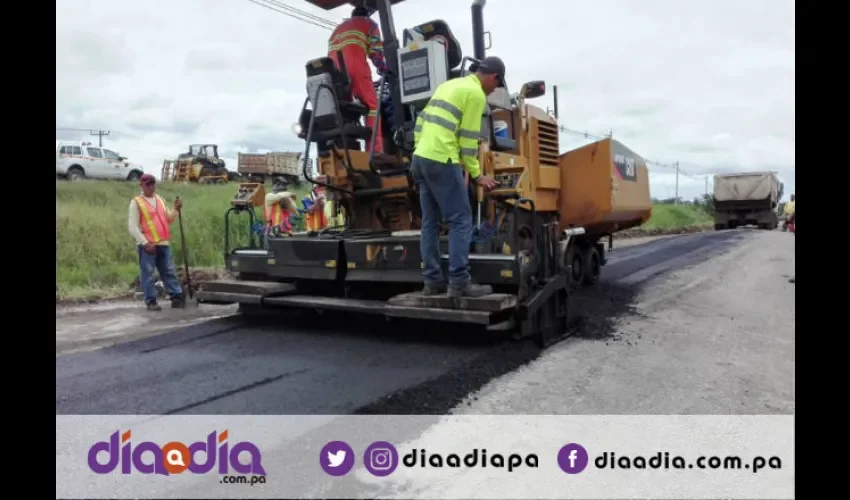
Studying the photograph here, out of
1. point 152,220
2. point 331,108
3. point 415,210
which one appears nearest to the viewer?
point 331,108

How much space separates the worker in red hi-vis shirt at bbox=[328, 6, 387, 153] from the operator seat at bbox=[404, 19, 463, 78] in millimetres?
399

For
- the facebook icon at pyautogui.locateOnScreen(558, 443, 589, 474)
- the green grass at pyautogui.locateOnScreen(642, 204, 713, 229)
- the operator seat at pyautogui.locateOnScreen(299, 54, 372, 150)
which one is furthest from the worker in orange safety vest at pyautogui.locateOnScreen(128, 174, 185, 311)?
the green grass at pyautogui.locateOnScreen(642, 204, 713, 229)

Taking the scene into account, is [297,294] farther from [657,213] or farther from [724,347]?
[657,213]

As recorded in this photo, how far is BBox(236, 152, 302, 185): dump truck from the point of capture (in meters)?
30.3

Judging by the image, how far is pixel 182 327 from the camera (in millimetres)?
5793

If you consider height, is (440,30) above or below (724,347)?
above

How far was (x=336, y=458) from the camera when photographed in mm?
2922

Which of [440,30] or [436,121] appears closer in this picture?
[436,121]

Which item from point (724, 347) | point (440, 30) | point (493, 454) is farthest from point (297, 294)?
point (724, 347)

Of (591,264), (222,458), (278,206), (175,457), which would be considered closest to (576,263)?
(591,264)

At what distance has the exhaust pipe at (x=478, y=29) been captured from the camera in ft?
18.3

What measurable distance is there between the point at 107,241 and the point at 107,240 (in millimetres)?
39

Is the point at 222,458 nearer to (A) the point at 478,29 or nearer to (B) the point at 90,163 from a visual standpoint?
(A) the point at 478,29
